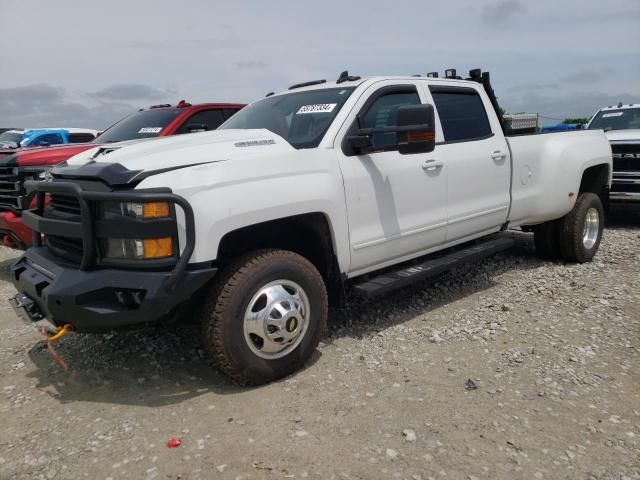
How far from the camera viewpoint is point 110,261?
9.86 feet

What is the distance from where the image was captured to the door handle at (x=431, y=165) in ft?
13.9

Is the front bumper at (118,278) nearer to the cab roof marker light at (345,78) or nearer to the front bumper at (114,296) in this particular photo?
the front bumper at (114,296)

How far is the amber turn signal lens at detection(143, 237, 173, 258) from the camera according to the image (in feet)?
9.58

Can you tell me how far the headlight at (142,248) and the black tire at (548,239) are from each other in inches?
180

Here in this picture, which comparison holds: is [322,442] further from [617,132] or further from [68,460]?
[617,132]

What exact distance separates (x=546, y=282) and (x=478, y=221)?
114cm

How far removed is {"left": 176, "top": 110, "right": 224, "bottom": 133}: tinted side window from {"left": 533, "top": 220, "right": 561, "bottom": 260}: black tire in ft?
13.5

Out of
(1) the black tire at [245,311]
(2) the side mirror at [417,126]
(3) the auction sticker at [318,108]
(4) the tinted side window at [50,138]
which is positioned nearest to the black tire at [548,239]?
(2) the side mirror at [417,126]

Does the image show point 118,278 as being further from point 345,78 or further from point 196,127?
point 196,127

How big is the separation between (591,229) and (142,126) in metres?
5.49

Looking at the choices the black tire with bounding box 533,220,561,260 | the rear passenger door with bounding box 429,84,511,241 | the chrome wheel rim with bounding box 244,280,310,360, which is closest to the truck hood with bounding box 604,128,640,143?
the black tire with bounding box 533,220,561,260

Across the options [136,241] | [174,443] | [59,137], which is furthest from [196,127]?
[59,137]

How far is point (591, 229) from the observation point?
6.25m

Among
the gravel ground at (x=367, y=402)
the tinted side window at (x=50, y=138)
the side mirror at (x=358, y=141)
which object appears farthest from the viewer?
the tinted side window at (x=50, y=138)
